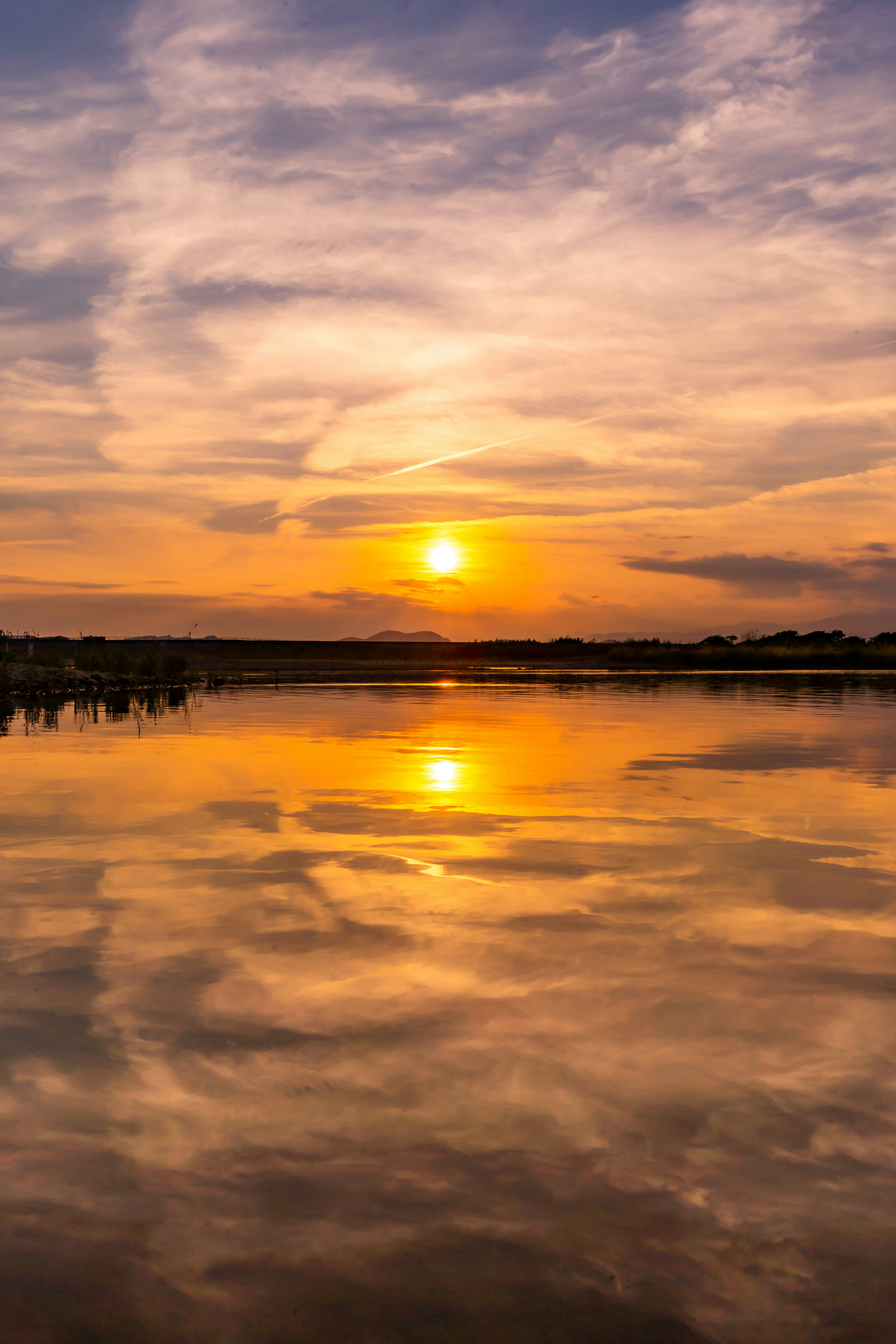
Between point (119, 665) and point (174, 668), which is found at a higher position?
point (119, 665)

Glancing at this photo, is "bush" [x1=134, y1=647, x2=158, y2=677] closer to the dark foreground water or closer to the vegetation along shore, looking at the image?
the vegetation along shore

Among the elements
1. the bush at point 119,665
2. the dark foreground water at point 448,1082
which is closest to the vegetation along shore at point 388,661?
the bush at point 119,665

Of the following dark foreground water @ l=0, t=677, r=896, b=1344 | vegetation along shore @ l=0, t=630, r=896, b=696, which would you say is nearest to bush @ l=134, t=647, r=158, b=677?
vegetation along shore @ l=0, t=630, r=896, b=696

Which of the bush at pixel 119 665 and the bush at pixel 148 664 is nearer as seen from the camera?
the bush at pixel 119 665

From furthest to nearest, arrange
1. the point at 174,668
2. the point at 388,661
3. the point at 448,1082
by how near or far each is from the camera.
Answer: the point at 388,661 → the point at 174,668 → the point at 448,1082

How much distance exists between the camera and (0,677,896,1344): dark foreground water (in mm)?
3316

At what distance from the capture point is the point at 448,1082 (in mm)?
4703

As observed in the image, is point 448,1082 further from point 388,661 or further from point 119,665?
point 388,661

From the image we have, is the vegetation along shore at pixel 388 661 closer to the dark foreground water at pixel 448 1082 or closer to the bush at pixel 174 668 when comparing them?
the bush at pixel 174 668

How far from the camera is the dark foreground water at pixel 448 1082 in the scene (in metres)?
3.32

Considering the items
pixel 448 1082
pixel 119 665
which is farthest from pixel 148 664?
pixel 448 1082

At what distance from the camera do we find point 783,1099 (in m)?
4.59

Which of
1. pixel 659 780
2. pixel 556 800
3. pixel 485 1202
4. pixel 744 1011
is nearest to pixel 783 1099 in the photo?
pixel 744 1011

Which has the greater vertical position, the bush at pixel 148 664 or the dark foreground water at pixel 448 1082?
the bush at pixel 148 664
